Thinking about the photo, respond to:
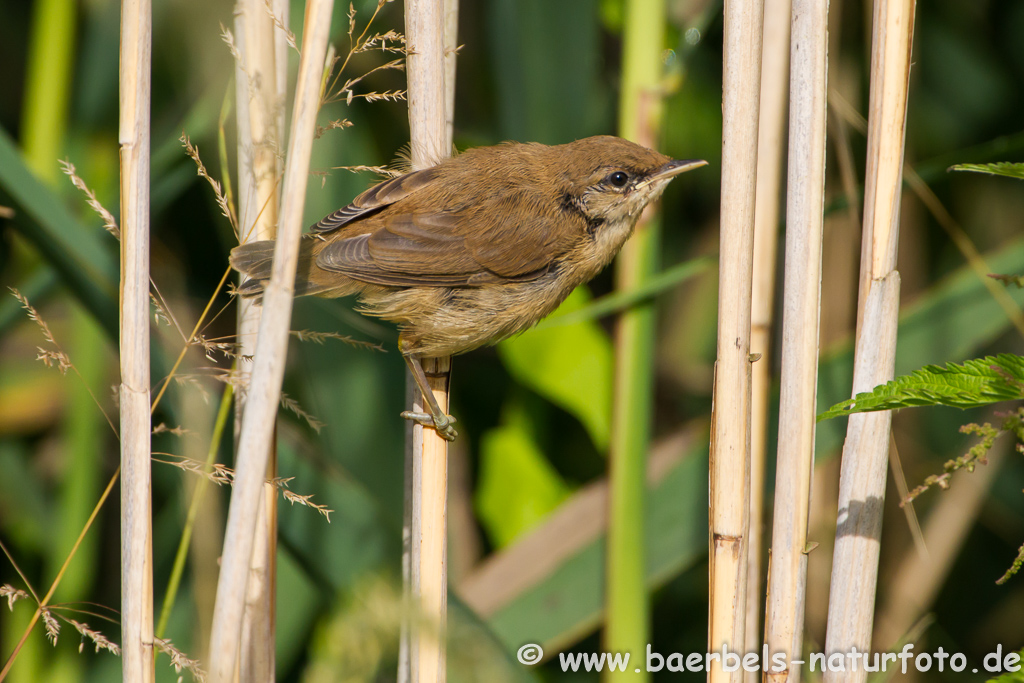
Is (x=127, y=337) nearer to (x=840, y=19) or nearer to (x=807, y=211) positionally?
(x=807, y=211)

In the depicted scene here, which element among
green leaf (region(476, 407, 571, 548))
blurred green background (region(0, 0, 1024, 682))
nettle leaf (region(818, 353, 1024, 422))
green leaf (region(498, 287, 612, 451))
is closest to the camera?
nettle leaf (region(818, 353, 1024, 422))

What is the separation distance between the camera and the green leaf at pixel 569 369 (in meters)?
2.64

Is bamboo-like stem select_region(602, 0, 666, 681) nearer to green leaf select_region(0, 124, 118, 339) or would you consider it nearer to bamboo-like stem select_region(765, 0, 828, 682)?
bamboo-like stem select_region(765, 0, 828, 682)

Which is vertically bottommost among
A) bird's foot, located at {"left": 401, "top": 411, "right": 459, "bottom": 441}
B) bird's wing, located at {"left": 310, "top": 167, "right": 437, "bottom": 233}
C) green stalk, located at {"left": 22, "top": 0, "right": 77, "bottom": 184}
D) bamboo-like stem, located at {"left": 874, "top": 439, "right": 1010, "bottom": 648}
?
bamboo-like stem, located at {"left": 874, "top": 439, "right": 1010, "bottom": 648}

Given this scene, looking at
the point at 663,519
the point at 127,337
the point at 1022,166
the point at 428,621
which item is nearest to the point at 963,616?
the point at 663,519

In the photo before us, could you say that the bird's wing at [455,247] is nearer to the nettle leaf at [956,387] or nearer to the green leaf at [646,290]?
the green leaf at [646,290]

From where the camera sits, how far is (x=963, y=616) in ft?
10.6

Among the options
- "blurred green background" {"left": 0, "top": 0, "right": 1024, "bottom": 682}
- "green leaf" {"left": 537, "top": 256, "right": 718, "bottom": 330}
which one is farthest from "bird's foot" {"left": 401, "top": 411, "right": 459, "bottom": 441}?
"green leaf" {"left": 537, "top": 256, "right": 718, "bottom": 330}

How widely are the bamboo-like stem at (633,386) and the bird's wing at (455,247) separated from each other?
34 centimetres

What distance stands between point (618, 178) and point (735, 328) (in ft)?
2.32

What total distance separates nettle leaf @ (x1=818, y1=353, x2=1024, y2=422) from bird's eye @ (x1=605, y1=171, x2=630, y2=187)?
3.50 ft

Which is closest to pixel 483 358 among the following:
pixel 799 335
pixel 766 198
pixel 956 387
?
pixel 766 198

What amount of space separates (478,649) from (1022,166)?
1.36 meters

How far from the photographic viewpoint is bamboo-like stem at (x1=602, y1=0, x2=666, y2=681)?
2.17m
